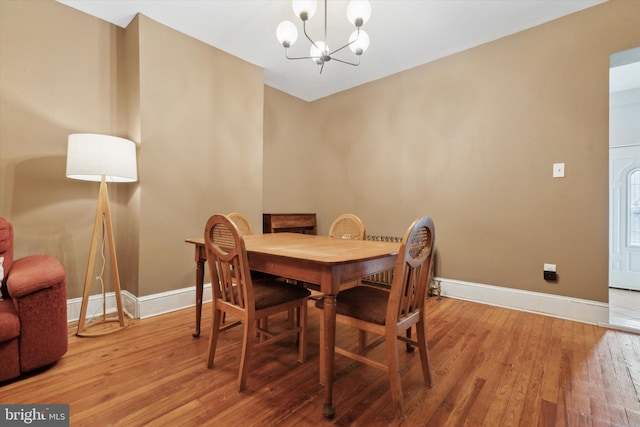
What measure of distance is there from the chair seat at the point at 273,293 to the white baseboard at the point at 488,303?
52.1 inches

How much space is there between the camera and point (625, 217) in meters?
3.70

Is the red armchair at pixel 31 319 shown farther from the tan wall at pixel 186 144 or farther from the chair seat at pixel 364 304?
the chair seat at pixel 364 304

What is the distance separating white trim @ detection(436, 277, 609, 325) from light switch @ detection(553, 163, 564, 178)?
3.49ft

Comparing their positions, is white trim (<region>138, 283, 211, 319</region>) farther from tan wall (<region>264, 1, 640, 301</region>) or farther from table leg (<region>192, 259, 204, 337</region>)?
tan wall (<region>264, 1, 640, 301</region>)

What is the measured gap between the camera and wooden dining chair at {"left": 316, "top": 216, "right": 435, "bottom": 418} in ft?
4.33

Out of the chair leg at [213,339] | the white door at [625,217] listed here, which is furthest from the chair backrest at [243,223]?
the white door at [625,217]

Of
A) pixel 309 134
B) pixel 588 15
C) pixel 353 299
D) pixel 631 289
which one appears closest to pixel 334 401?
pixel 353 299

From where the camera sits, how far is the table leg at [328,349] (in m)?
1.33

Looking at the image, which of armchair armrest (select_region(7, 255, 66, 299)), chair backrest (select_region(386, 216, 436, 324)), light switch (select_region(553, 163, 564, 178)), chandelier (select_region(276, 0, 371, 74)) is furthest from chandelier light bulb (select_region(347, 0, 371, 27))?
armchair armrest (select_region(7, 255, 66, 299))

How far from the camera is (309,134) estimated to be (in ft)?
15.1

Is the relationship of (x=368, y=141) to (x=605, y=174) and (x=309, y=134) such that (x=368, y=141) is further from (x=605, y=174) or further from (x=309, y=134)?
(x=605, y=174)

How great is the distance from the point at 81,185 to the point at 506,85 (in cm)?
399

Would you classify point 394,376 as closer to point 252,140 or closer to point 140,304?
point 140,304


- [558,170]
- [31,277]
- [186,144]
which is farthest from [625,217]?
[31,277]
